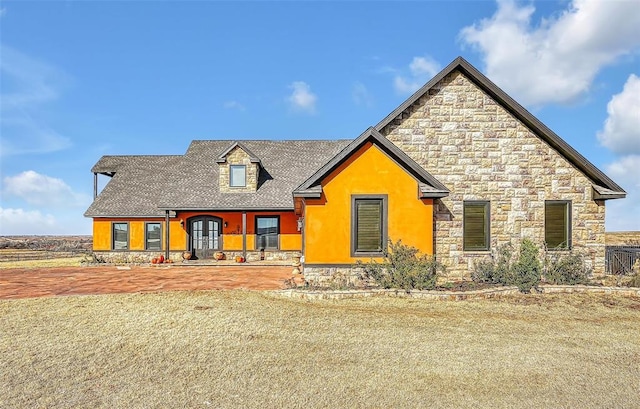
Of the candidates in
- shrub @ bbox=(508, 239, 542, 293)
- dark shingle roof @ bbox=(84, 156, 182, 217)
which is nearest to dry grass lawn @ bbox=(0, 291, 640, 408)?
shrub @ bbox=(508, 239, 542, 293)

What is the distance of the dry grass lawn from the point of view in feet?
17.5

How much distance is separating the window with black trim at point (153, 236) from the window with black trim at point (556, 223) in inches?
858

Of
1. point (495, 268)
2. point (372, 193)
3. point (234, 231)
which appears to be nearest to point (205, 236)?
point (234, 231)

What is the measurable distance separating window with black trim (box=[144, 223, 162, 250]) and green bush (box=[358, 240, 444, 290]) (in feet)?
53.8

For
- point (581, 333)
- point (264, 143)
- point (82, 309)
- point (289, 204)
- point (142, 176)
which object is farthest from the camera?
point (264, 143)

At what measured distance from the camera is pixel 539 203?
14.7 m

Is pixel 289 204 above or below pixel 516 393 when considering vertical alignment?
above

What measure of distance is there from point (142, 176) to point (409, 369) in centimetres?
2627

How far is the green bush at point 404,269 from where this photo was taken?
12.4 m

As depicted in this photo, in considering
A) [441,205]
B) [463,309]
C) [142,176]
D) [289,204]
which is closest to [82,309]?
[463,309]

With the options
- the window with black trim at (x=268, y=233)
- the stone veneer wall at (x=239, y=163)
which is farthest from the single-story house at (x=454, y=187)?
the stone veneer wall at (x=239, y=163)

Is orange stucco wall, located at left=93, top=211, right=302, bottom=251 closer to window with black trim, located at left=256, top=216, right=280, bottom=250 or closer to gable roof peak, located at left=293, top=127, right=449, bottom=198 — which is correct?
window with black trim, located at left=256, top=216, right=280, bottom=250

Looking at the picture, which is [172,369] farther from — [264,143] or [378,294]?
[264,143]

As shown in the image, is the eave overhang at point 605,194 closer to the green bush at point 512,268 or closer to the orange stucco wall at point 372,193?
the green bush at point 512,268
